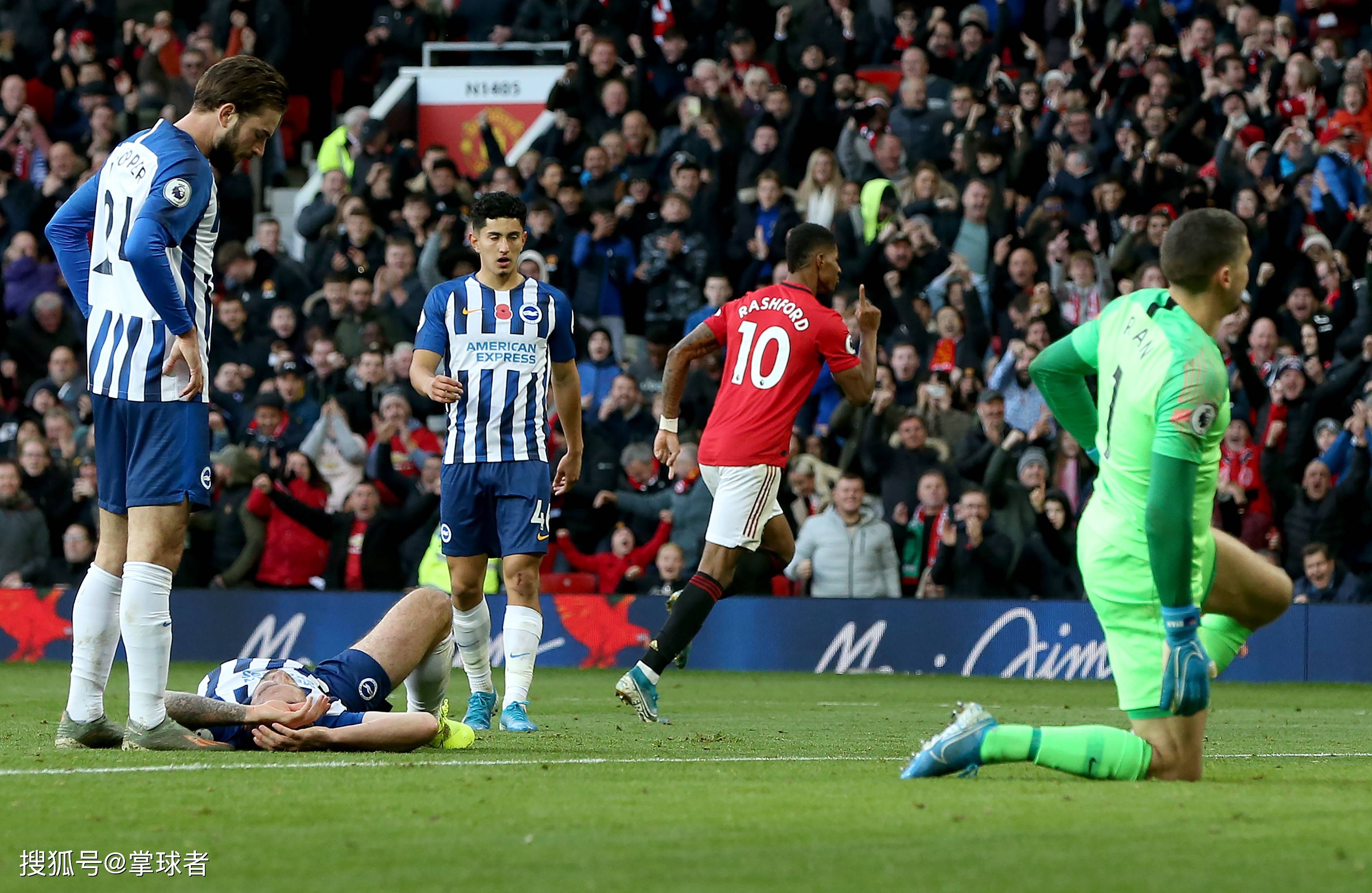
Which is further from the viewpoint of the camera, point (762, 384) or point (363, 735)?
point (762, 384)

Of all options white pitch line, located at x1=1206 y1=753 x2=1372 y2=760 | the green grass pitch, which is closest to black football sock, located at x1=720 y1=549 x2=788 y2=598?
the green grass pitch

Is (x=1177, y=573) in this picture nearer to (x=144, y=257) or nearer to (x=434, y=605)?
(x=434, y=605)

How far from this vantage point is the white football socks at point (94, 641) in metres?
7.20

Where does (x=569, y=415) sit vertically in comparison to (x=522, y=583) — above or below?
above

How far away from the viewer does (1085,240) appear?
1752 cm

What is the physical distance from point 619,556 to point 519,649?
7191 millimetres

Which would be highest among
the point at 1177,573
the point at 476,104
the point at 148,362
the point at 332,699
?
the point at 476,104

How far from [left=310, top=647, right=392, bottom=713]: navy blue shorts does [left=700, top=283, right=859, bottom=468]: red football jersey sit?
322 centimetres

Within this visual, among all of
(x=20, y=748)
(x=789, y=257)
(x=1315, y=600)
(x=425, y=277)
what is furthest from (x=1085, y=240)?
(x=20, y=748)

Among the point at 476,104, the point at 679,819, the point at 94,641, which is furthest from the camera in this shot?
the point at 476,104

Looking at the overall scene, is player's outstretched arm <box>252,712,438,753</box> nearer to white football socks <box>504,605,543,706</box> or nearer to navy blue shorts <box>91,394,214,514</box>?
navy blue shorts <box>91,394,214,514</box>

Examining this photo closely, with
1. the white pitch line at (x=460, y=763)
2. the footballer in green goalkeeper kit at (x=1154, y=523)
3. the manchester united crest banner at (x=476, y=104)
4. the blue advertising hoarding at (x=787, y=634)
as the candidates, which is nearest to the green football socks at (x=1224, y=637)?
the footballer in green goalkeeper kit at (x=1154, y=523)

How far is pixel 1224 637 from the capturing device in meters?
6.74

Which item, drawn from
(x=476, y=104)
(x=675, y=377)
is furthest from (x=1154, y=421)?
(x=476, y=104)
